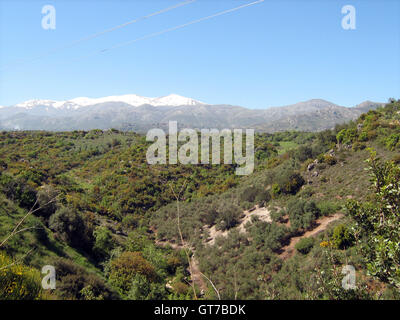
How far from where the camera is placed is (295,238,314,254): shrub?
40.0ft

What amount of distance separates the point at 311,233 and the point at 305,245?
1505 millimetres

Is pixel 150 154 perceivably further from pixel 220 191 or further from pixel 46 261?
pixel 46 261

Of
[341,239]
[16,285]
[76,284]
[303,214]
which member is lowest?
[303,214]

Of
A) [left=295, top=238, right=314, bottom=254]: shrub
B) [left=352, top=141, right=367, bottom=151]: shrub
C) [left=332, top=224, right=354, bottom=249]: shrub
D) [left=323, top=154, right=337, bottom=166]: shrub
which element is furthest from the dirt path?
[left=352, top=141, right=367, bottom=151]: shrub

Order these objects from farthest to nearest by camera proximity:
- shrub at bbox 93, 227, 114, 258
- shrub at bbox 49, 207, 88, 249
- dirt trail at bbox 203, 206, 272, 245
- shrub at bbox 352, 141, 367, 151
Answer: shrub at bbox 352, 141, 367, 151, dirt trail at bbox 203, 206, 272, 245, shrub at bbox 93, 227, 114, 258, shrub at bbox 49, 207, 88, 249

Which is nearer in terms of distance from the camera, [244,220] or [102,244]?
[102,244]

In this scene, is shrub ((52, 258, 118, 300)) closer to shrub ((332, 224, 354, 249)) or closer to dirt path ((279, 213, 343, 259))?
dirt path ((279, 213, 343, 259))

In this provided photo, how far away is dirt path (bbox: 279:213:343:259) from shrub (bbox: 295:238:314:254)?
525mm

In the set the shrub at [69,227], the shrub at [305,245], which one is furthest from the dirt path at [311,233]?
the shrub at [69,227]

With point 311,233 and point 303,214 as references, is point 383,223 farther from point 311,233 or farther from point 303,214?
point 303,214

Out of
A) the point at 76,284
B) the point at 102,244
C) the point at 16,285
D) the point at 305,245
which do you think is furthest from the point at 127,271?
the point at 305,245

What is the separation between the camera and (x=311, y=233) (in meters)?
13.4

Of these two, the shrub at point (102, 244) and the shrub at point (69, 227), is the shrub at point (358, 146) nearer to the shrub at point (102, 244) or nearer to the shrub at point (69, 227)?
the shrub at point (102, 244)
